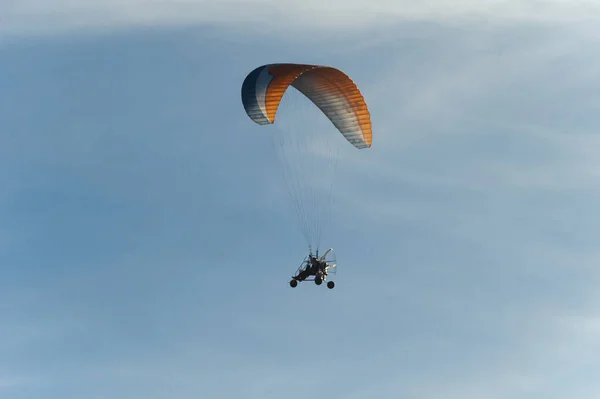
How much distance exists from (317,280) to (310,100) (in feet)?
38.0

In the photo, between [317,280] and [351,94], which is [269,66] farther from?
[317,280]

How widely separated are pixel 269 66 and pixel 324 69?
129 inches

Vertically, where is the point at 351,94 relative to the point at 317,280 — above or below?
above

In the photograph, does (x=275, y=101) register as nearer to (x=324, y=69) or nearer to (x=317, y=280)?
(x=324, y=69)

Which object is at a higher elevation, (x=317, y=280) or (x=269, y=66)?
(x=269, y=66)

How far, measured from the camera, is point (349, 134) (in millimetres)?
84375

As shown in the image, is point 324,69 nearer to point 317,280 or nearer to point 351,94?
point 351,94

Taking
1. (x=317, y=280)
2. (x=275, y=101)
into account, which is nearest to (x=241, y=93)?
(x=275, y=101)

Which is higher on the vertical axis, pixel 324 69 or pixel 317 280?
pixel 324 69

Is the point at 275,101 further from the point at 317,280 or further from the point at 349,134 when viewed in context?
the point at 317,280

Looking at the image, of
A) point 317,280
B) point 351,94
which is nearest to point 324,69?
point 351,94

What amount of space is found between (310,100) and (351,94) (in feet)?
9.09

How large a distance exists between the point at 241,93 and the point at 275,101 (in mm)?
2181

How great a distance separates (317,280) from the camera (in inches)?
3164
